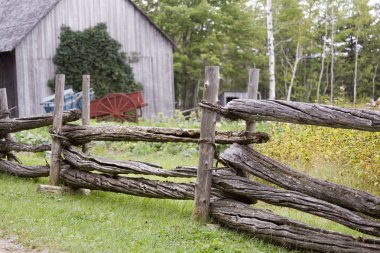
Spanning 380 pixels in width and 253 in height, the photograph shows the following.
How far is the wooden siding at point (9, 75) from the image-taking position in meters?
20.2

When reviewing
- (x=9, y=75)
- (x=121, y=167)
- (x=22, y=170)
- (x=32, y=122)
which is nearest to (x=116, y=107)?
(x=9, y=75)

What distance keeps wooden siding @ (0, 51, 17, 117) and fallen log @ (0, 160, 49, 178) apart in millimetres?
11980

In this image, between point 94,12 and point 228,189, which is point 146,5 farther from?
point 228,189

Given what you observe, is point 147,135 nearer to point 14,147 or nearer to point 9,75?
point 14,147

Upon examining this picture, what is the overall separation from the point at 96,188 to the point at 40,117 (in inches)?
68.8

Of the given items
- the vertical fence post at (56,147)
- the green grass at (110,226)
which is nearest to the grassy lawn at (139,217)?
the green grass at (110,226)

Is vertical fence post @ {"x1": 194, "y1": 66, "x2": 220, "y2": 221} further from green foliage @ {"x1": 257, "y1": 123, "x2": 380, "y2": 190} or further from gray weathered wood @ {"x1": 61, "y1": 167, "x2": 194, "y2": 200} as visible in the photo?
green foliage @ {"x1": 257, "y1": 123, "x2": 380, "y2": 190}

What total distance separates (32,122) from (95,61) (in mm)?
14542

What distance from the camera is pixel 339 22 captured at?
4075 cm

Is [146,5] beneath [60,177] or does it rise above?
above

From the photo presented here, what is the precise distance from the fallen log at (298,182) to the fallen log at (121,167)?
10.4 inches

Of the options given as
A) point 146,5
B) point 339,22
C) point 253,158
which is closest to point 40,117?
point 253,158

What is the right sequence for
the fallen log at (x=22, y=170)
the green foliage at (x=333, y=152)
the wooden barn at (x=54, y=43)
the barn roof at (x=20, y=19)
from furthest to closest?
the wooden barn at (x=54, y=43)
the barn roof at (x=20, y=19)
the fallen log at (x=22, y=170)
the green foliage at (x=333, y=152)

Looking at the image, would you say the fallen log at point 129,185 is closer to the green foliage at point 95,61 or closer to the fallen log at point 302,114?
the fallen log at point 302,114
